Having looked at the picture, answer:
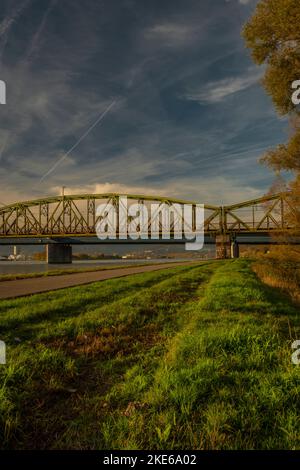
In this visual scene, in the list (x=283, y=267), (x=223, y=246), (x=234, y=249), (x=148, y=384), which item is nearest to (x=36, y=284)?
(x=148, y=384)

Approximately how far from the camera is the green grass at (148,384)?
9.92 ft

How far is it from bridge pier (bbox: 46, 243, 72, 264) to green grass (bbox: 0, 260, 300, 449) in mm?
101903

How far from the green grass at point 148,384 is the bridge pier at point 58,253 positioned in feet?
334

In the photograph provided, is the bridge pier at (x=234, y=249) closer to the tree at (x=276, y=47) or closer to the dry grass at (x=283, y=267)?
the dry grass at (x=283, y=267)

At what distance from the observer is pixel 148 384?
13.7ft

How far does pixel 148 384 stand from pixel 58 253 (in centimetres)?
11060

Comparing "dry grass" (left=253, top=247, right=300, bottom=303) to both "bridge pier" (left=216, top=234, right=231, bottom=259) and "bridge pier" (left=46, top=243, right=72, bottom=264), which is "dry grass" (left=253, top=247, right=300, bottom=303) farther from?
"bridge pier" (left=46, top=243, right=72, bottom=264)

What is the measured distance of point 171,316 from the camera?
882 cm

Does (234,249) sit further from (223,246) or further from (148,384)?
(148,384)

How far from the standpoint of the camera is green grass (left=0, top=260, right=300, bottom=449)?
3.02 m

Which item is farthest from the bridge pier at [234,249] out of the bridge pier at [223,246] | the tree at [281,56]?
the tree at [281,56]
